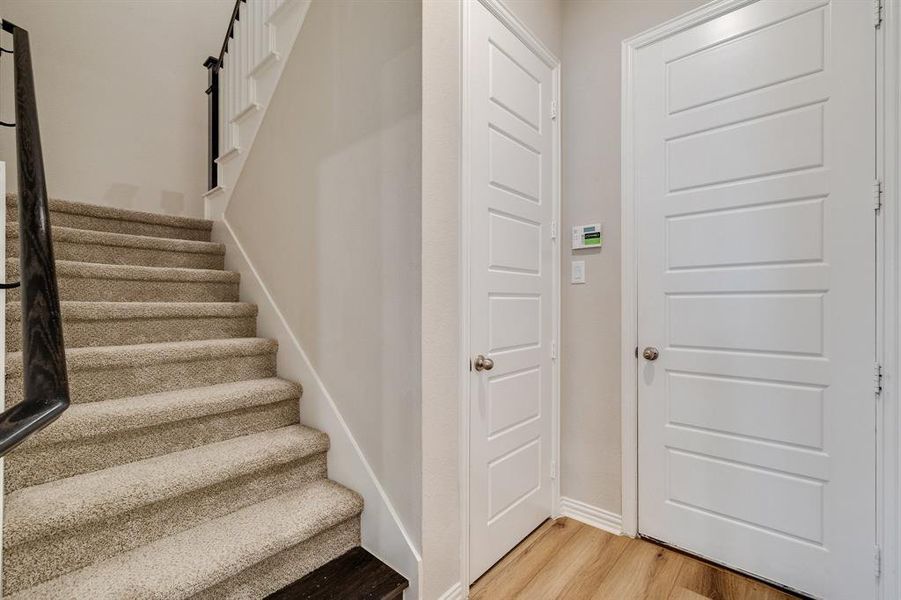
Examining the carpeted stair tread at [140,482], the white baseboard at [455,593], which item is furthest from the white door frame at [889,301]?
the carpeted stair tread at [140,482]

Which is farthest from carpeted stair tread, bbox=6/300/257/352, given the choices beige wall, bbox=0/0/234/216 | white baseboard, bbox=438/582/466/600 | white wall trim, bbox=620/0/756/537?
white wall trim, bbox=620/0/756/537

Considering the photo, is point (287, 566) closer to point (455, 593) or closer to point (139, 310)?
point (455, 593)

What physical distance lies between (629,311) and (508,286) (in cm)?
62

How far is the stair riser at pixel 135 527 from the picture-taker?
1.09 meters

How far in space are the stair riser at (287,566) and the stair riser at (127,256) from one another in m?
1.71

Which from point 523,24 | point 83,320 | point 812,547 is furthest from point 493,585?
point 523,24

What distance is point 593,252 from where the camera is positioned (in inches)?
82.3

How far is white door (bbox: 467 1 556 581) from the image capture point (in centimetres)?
167

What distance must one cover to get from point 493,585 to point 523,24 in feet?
8.12

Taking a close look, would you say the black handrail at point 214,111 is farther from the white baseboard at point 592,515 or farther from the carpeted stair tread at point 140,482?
the white baseboard at point 592,515

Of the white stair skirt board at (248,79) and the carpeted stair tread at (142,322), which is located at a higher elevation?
the white stair skirt board at (248,79)

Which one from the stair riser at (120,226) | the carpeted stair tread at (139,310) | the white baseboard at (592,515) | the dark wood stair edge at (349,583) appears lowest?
the white baseboard at (592,515)

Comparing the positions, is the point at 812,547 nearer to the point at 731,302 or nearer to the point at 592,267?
the point at 731,302

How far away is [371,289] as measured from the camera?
1.57 metres
